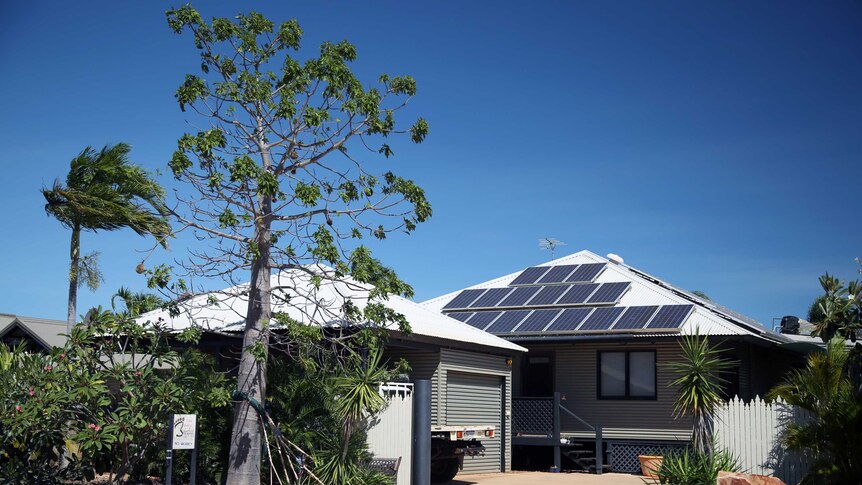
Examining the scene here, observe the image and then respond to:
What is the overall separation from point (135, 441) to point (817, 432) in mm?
11401

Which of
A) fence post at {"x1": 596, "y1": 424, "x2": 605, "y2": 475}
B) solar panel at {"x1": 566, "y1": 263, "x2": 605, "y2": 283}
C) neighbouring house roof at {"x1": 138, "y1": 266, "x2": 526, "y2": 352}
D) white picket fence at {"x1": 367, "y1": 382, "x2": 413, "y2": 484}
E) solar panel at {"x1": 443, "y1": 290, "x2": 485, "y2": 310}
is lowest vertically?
fence post at {"x1": 596, "y1": 424, "x2": 605, "y2": 475}

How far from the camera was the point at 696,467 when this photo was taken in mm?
16109

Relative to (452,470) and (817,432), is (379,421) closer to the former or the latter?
(452,470)

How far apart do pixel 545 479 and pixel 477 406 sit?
244 cm

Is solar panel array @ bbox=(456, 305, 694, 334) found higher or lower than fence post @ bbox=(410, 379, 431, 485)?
higher

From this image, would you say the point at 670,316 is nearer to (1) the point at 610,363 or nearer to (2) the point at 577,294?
(1) the point at 610,363

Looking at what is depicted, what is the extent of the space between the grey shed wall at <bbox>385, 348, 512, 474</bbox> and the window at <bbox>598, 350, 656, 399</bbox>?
11.5 ft

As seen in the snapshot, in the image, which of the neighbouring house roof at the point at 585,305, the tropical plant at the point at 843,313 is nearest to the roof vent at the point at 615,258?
the neighbouring house roof at the point at 585,305

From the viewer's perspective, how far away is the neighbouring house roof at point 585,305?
24875 millimetres

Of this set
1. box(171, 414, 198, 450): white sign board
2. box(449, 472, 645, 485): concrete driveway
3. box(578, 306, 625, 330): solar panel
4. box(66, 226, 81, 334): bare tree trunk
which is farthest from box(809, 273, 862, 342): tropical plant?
box(66, 226, 81, 334): bare tree trunk

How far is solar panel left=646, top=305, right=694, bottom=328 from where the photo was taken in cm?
2433

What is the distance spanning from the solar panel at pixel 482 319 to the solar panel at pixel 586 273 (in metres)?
3.28

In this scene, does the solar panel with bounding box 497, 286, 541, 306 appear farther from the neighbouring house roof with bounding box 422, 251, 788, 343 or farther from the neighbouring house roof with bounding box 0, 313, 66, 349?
the neighbouring house roof with bounding box 0, 313, 66, 349

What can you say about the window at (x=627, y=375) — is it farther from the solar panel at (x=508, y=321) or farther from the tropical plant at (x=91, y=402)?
the tropical plant at (x=91, y=402)
